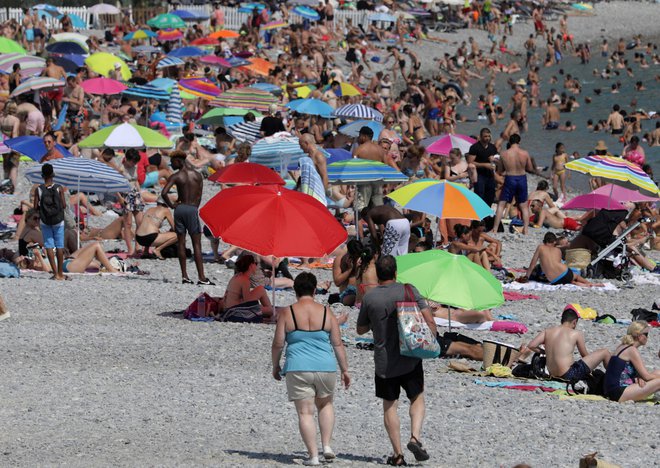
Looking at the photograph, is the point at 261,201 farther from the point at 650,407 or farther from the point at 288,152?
the point at 288,152

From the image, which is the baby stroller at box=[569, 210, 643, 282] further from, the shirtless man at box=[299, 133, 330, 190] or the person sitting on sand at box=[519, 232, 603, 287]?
the shirtless man at box=[299, 133, 330, 190]

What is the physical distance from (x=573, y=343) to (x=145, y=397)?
3250 millimetres

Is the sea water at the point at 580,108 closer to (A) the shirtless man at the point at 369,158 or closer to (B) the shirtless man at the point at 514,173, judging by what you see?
(B) the shirtless man at the point at 514,173

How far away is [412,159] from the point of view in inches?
653

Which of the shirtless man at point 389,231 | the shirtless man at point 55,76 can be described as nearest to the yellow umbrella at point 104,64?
the shirtless man at point 55,76

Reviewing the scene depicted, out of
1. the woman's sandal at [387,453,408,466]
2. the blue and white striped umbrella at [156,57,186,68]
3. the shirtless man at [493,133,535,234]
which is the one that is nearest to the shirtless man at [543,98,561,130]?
the blue and white striped umbrella at [156,57,186,68]

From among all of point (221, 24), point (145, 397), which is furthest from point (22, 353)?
point (221, 24)

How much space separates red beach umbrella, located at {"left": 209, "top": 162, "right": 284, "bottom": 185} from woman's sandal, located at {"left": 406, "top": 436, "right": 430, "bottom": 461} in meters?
6.67

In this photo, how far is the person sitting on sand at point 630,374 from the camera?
9.34 meters

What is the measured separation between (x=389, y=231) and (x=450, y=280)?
2308 millimetres

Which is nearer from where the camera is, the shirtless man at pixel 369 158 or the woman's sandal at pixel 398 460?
the woman's sandal at pixel 398 460

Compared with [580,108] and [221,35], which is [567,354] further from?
[580,108]

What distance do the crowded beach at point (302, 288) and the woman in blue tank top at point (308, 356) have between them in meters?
0.01

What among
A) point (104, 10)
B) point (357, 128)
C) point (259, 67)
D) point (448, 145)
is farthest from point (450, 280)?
point (104, 10)
